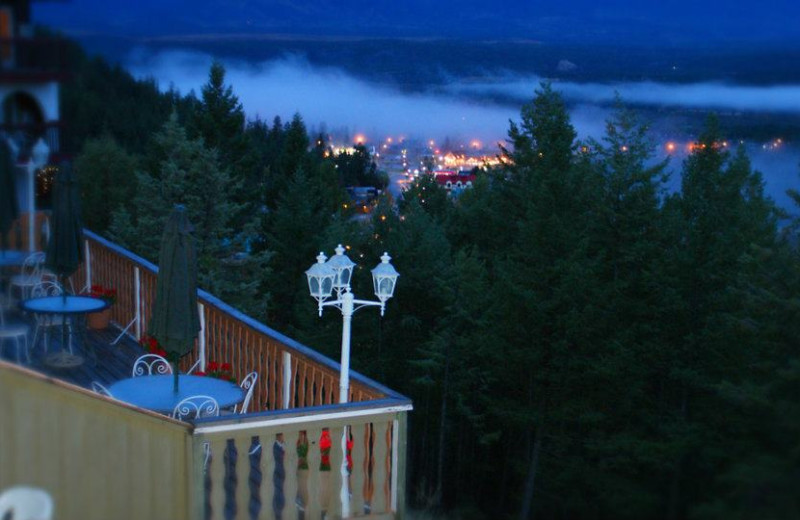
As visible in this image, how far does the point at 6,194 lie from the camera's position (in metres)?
2.85

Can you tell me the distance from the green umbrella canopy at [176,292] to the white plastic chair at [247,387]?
2.29ft

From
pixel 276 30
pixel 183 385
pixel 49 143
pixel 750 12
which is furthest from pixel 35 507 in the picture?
pixel 750 12

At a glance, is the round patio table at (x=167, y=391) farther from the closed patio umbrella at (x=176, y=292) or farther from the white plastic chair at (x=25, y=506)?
the white plastic chair at (x=25, y=506)

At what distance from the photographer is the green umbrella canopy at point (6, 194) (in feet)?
7.08

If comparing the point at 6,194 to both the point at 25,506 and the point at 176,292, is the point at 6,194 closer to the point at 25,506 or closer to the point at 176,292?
the point at 25,506

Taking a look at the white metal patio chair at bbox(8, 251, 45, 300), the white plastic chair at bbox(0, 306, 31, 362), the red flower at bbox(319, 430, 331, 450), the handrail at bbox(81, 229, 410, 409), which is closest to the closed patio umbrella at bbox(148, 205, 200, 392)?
the handrail at bbox(81, 229, 410, 409)

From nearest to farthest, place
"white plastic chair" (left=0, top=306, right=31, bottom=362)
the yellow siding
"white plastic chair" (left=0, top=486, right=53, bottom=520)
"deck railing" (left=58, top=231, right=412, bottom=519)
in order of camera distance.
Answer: "white plastic chair" (left=0, top=486, right=53, bottom=520) < "white plastic chair" (left=0, top=306, right=31, bottom=362) < the yellow siding < "deck railing" (left=58, top=231, right=412, bottom=519)

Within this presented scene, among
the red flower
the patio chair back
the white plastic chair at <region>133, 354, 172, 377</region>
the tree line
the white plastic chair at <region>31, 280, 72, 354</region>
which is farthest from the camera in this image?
the tree line

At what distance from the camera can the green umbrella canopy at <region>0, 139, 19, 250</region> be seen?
2.16 meters

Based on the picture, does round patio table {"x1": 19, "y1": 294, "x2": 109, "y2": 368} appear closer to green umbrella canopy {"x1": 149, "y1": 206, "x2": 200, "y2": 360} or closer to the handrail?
the handrail

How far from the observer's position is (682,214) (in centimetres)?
2745

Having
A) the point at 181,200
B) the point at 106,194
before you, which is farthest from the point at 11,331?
the point at 106,194

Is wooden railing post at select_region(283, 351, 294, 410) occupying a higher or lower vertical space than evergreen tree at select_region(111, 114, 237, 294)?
higher

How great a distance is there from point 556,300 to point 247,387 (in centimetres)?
1789
